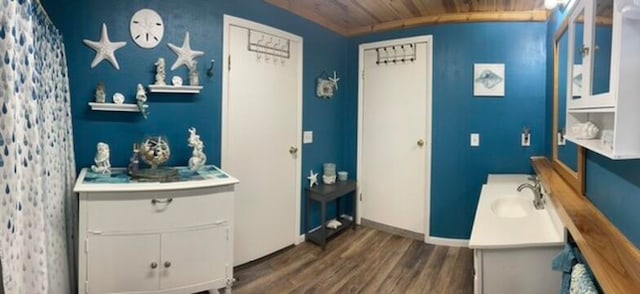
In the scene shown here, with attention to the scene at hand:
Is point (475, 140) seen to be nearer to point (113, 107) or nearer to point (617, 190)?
point (617, 190)

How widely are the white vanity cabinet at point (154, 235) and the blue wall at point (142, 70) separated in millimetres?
300

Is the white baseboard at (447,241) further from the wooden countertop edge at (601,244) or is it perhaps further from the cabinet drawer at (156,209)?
the cabinet drawer at (156,209)

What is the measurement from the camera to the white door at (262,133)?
2578mm

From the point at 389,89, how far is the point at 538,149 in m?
1.47

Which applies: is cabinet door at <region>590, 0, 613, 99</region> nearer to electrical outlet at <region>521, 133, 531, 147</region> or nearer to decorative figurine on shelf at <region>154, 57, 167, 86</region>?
electrical outlet at <region>521, 133, 531, 147</region>

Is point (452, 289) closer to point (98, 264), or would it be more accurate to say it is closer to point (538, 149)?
point (538, 149)

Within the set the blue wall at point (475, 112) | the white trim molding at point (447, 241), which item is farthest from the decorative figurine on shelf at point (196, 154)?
the white trim molding at point (447, 241)

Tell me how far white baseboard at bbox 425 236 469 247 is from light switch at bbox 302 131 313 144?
1.52m

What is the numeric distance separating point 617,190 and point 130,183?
87.4 inches

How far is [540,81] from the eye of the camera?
2.94 metres

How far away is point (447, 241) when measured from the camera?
Result: 3201mm

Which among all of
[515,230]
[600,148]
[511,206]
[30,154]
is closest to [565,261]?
[515,230]

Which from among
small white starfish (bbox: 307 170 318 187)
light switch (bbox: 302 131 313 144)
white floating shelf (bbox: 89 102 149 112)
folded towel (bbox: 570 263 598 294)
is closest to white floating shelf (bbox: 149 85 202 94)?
white floating shelf (bbox: 89 102 149 112)

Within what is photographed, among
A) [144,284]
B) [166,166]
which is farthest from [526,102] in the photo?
[144,284]
